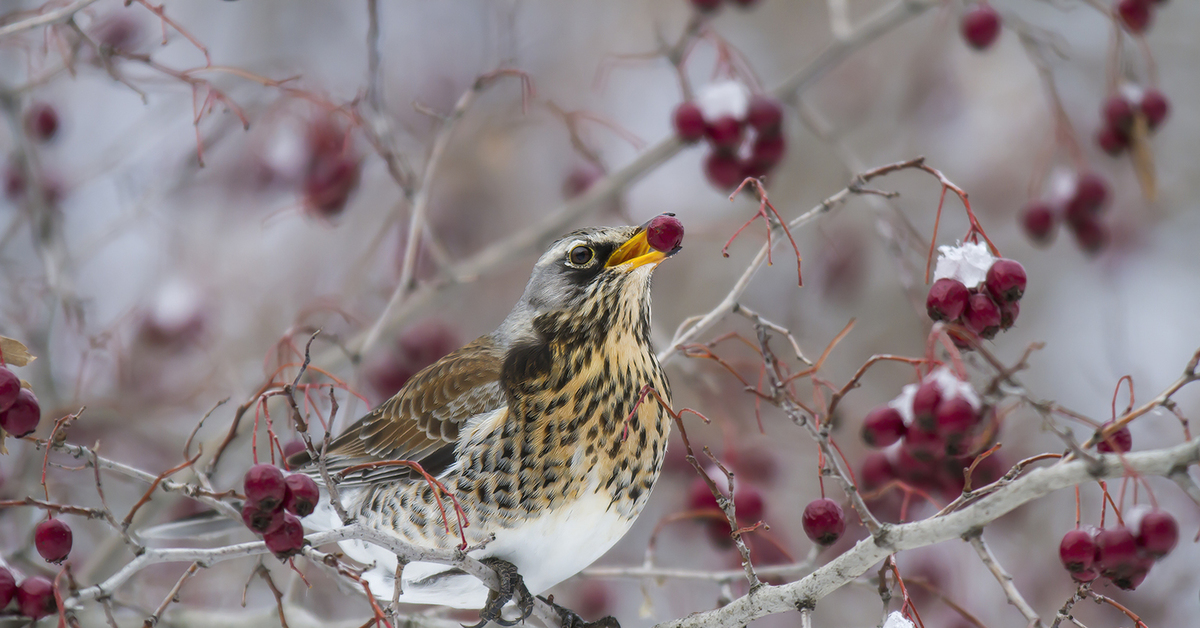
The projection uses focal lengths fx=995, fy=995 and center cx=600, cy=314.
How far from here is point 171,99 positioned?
178 inches

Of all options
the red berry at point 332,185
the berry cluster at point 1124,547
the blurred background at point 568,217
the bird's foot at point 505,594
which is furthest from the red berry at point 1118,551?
the red berry at point 332,185

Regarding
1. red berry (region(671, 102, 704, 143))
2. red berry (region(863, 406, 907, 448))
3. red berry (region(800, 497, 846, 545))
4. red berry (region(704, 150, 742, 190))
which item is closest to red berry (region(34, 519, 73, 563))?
red berry (region(800, 497, 846, 545))

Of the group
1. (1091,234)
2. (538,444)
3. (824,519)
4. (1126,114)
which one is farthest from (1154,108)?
Answer: (538,444)

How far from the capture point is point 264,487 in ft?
6.77

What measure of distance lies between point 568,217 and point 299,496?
2.18 m

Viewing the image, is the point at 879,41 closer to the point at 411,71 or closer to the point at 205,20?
the point at 411,71

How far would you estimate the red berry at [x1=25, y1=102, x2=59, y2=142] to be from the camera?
4.11 metres

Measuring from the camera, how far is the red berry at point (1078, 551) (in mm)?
2139

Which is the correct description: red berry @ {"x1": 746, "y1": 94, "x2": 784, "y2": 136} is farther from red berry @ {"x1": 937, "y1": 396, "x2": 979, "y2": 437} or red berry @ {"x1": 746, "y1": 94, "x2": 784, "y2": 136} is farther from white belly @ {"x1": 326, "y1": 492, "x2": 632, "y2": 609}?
red berry @ {"x1": 937, "y1": 396, "x2": 979, "y2": 437}

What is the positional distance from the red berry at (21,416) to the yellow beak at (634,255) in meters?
1.62

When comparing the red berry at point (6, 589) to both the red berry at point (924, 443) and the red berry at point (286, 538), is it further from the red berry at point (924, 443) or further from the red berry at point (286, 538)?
the red berry at point (924, 443)

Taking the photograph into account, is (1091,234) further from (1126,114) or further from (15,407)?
(15,407)

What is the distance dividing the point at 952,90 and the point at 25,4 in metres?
5.61

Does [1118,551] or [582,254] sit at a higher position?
[582,254]
